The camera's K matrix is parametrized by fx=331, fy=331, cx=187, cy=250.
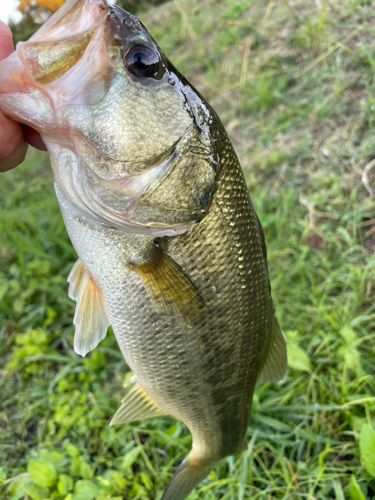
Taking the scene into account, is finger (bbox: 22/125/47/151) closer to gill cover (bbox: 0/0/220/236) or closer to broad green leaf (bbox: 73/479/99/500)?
gill cover (bbox: 0/0/220/236)

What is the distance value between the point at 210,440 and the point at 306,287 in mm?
1441

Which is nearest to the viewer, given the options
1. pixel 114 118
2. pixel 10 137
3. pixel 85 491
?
pixel 114 118

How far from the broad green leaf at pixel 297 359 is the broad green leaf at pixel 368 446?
50 cm

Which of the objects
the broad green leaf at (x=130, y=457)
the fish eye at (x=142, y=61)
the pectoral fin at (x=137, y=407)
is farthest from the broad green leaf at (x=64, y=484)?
the fish eye at (x=142, y=61)

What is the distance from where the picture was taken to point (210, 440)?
1.49 metres

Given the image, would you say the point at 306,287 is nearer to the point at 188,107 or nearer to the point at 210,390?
the point at 210,390

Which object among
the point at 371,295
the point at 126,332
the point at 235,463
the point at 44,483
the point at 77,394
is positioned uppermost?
the point at 126,332

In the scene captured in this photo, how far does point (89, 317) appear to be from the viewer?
4.27ft

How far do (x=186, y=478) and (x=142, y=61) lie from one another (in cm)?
172

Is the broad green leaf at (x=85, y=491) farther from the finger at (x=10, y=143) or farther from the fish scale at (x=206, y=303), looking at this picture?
the finger at (x=10, y=143)

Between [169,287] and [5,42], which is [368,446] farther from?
[5,42]

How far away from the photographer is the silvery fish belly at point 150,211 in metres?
0.98

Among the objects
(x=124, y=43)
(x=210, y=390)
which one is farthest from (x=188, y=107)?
(x=210, y=390)

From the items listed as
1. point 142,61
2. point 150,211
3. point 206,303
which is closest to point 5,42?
point 142,61
